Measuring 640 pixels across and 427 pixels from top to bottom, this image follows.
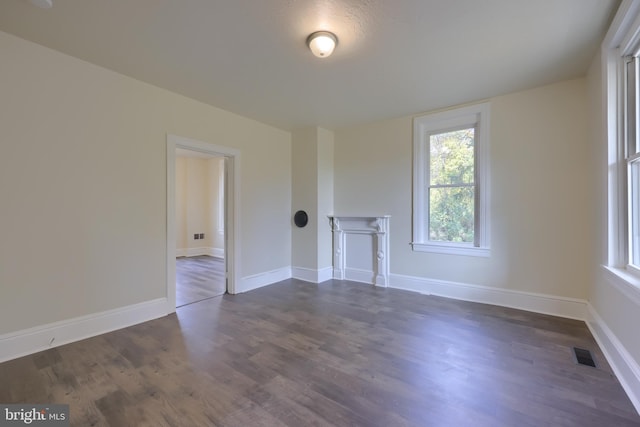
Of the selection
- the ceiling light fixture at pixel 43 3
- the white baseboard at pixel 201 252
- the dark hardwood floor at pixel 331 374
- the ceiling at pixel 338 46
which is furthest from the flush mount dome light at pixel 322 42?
the white baseboard at pixel 201 252

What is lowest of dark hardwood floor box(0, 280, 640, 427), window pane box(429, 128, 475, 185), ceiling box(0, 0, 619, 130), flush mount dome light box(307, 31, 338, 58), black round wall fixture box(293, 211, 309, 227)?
dark hardwood floor box(0, 280, 640, 427)

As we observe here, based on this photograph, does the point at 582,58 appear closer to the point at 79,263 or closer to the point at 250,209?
the point at 250,209

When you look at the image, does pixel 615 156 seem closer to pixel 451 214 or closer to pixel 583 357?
pixel 583 357

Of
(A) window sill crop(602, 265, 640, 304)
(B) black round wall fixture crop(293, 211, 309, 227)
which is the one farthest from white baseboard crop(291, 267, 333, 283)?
(A) window sill crop(602, 265, 640, 304)

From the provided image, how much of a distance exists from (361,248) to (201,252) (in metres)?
5.07

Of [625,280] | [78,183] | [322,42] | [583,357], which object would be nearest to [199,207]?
[78,183]

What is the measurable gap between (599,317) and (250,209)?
4.19 metres

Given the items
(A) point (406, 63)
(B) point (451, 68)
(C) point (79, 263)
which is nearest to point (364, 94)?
(A) point (406, 63)

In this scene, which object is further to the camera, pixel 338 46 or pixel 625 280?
pixel 338 46

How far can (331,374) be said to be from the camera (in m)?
2.08

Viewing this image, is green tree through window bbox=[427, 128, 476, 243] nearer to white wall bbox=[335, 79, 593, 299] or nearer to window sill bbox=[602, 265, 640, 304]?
white wall bbox=[335, 79, 593, 299]

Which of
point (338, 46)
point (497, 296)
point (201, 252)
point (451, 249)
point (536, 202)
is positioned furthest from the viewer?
point (201, 252)

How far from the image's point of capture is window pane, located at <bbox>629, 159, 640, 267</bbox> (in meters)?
2.05

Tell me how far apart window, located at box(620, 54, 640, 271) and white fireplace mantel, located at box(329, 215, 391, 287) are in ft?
8.49
